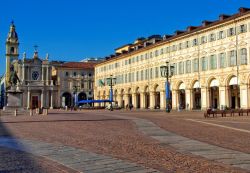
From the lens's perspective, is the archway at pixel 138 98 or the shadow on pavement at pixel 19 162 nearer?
the shadow on pavement at pixel 19 162

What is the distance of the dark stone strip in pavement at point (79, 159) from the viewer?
8.05 m

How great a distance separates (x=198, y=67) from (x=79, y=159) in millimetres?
52739

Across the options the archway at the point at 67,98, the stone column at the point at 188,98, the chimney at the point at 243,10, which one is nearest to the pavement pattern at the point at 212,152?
the chimney at the point at 243,10

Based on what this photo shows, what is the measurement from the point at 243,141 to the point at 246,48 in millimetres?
39498

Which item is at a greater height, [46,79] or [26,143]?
[46,79]

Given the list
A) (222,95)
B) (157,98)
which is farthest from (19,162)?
(157,98)

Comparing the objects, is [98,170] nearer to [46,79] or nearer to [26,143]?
[26,143]

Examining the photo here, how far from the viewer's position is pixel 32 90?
4532 inches

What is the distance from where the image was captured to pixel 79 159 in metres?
9.42

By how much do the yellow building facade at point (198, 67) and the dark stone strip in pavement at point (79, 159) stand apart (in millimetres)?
43169

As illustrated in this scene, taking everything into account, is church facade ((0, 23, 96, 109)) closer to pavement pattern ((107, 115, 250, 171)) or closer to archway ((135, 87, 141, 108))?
archway ((135, 87, 141, 108))

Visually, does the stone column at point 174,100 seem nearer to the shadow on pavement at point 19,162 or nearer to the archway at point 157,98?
the archway at point 157,98

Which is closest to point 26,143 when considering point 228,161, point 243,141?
point 228,161

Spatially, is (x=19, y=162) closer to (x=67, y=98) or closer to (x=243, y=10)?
(x=243, y=10)
